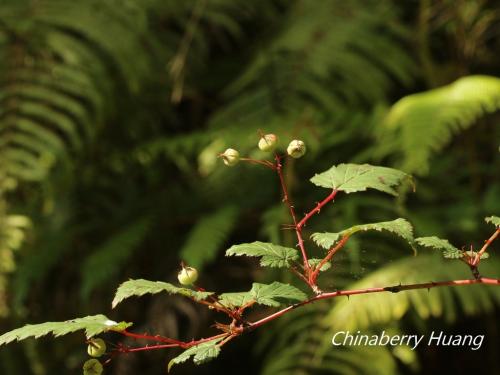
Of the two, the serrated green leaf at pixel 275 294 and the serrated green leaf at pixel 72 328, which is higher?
the serrated green leaf at pixel 72 328

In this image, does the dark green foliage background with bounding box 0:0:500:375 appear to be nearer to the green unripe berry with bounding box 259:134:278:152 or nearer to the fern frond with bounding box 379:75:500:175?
the fern frond with bounding box 379:75:500:175

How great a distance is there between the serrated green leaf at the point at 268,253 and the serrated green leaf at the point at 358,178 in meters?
0.06

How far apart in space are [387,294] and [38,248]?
0.82 metres

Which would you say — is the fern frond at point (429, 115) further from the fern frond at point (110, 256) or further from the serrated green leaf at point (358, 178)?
the serrated green leaf at point (358, 178)

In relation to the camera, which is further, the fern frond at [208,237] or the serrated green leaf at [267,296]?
the fern frond at [208,237]

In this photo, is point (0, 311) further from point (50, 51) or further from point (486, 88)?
point (486, 88)

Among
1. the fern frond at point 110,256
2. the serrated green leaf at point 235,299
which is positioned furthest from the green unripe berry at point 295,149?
the fern frond at point 110,256

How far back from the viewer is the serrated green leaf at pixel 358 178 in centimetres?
49

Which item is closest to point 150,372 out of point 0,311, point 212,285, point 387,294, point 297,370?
point 212,285

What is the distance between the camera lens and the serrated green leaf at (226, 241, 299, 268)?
0.44m

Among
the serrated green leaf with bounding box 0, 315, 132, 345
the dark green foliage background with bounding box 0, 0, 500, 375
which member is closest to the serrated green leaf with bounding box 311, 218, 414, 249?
the serrated green leaf with bounding box 0, 315, 132, 345

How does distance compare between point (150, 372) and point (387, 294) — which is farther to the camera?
point (150, 372)

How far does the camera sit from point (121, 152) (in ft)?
5.69

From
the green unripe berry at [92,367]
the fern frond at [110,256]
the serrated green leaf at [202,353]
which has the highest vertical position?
the fern frond at [110,256]
